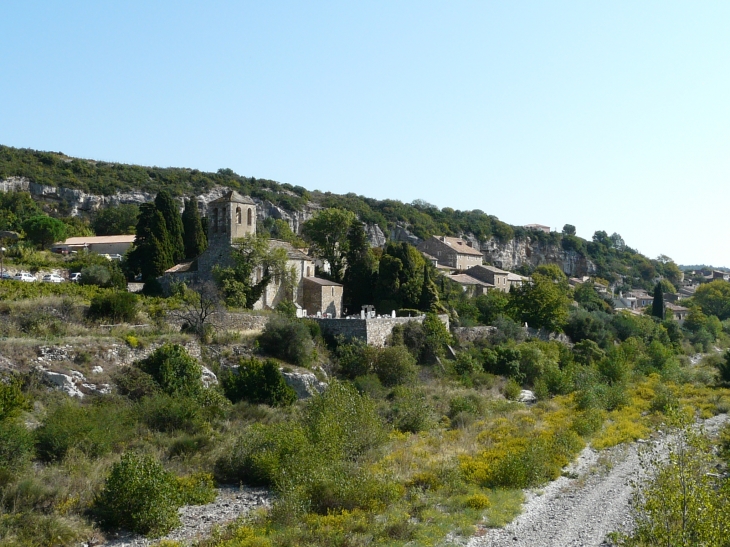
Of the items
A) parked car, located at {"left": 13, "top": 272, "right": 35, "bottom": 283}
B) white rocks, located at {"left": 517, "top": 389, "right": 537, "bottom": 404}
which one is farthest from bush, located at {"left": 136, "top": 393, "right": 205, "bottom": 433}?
white rocks, located at {"left": 517, "top": 389, "right": 537, "bottom": 404}

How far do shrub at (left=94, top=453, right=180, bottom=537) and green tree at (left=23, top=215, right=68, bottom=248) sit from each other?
33.8 meters

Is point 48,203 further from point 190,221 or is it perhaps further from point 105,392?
point 105,392

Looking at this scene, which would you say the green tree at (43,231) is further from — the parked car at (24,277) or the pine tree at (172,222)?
the parked car at (24,277)

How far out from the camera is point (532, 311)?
49.5 meters

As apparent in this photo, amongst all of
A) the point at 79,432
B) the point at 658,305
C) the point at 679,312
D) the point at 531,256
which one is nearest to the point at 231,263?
the point at 79,432

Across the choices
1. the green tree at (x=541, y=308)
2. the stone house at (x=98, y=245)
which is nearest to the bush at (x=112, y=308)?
the stone house at (x=98, y=245)

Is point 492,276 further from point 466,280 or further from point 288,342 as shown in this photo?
point 288,342

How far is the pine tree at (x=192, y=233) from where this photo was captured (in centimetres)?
4412

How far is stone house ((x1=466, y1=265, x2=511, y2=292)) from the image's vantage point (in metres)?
67.4

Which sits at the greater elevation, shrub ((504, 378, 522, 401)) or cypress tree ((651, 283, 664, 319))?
cypress tree ((651, 283, 664, 319))

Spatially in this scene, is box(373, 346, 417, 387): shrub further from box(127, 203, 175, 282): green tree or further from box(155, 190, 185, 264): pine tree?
box(155, 190, 185, 264): pine tree

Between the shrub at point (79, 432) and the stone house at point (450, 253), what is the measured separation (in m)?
58.7

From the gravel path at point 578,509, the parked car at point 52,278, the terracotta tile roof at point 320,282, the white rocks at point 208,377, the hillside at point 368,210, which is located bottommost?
the gravel path at point 578,509

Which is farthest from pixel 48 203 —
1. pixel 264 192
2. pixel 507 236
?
pixel 507 236
